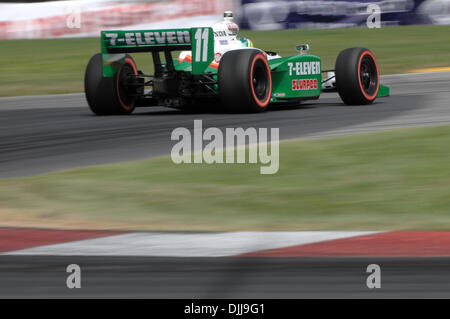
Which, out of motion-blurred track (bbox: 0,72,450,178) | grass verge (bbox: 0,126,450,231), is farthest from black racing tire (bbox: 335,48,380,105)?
grass verge (bbox: 0,126,450,231)

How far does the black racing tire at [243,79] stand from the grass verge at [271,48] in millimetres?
7043

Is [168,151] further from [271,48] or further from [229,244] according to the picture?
[271,48]

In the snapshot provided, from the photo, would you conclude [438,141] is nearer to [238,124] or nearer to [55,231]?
[238,124]

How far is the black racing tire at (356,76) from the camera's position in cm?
1125

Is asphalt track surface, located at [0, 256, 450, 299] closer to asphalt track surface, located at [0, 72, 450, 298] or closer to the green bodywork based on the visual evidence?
asphalt track surface, located at [0, 72, 450, 298]

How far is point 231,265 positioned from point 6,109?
994cm

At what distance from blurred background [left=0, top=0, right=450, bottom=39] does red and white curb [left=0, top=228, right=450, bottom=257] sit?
60.7 ft

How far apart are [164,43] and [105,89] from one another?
1138mm

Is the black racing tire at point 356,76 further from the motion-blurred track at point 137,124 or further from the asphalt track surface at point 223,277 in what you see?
the asphalt track surface at point 223,277

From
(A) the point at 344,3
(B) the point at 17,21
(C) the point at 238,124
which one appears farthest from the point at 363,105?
(B) the point at 17,21

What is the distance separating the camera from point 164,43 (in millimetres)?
10594

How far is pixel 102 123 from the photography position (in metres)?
10.5

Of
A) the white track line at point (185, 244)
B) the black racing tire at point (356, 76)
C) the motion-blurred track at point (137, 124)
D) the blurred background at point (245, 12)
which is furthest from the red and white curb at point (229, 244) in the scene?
the blurred background at point (245, 12)

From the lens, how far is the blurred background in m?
22.9
